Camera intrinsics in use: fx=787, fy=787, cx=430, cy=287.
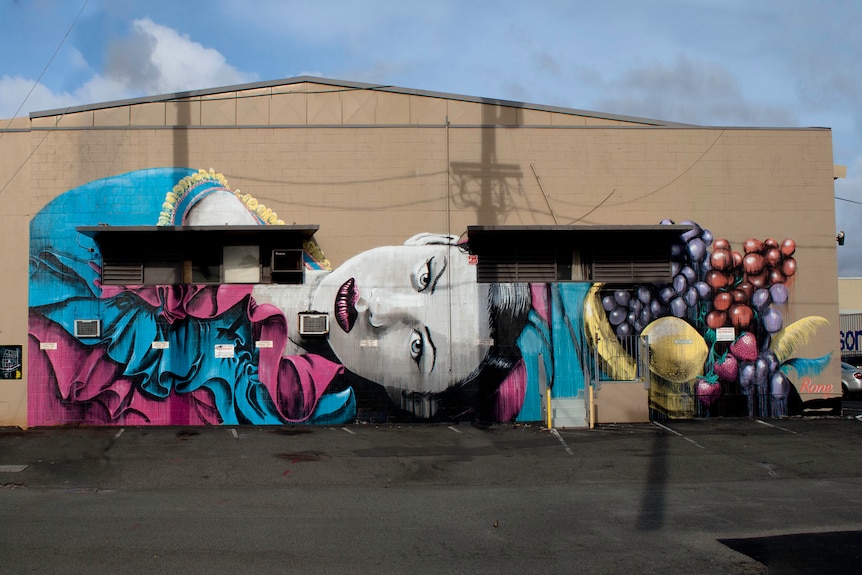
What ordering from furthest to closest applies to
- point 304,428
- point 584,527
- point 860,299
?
point 860,299
point 304,428
point 584,527

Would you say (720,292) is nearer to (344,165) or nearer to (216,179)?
(344,165)

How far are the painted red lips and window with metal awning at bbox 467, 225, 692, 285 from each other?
9.20 ft

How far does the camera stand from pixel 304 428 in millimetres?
16828

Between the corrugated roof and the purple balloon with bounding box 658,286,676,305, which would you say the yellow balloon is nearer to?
the purple balloon with bounding box 658,286,676,305

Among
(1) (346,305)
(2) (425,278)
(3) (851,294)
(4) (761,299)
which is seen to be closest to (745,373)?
(4) (761,299)

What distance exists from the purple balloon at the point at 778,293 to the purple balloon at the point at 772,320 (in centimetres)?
22

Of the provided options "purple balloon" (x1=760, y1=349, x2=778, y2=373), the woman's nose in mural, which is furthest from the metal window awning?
"purple balloon" (x1=760, y1=349, x2=778, y2=373)

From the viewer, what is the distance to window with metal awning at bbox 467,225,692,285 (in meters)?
17.7

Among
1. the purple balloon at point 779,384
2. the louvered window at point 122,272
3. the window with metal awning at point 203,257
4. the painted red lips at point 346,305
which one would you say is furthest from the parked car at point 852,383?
the louvered window at point 122,272

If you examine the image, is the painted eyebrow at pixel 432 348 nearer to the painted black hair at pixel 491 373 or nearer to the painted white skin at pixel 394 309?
the painted white skin at pixel 394 309

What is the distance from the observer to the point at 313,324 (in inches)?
675

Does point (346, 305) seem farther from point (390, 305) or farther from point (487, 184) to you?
point (487, 184)

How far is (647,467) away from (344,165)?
30.1 feet

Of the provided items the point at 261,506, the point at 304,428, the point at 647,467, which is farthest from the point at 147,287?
the point at 647,467
